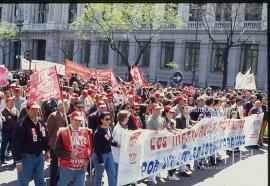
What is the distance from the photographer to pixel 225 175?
10.4 metres

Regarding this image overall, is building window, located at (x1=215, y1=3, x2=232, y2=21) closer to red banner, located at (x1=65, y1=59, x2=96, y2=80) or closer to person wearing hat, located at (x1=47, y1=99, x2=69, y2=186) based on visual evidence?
red banner, located at (x1=65, y1=59, x2=96, y2=80)

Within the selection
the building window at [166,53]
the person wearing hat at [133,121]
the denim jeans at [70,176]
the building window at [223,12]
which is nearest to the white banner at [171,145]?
the person wearing hat at [133,121]

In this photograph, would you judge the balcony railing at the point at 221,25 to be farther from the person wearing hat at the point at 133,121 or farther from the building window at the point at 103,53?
the person wearing hat at the point at 133,121

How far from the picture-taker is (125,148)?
7.45m

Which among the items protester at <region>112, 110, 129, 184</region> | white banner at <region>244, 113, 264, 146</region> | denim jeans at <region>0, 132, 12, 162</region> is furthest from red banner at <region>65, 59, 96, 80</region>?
protester at <region>112, 110, 129, 184</region>

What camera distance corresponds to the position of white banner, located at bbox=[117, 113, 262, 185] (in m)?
7.58

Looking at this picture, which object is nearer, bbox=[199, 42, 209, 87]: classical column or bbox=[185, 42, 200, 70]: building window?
bbox=[199, 42, 209, 87]: classical column

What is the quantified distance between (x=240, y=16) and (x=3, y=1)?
133 ft

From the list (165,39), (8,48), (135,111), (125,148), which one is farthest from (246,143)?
(8,48)

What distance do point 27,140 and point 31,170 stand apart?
44cm

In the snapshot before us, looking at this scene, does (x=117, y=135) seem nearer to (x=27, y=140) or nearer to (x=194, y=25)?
(x=27, y=140)

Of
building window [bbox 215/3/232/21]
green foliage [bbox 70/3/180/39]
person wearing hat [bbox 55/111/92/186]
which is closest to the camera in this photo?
person wearing hat [bbox 55/111/92/186]

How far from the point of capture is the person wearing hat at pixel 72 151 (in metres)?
6.33

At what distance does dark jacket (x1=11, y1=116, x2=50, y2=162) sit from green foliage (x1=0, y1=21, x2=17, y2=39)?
50.1 meters
